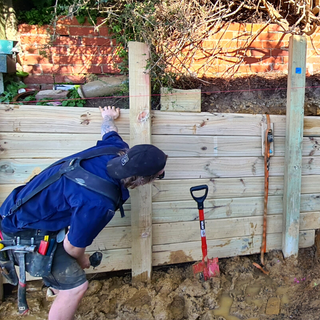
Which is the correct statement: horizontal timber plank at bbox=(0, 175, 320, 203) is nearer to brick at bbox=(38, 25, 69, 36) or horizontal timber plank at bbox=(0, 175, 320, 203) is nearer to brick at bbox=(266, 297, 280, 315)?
brick at bbox=(266, 297, 280, 315)

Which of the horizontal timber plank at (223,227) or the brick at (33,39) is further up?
the brick at (33,39)

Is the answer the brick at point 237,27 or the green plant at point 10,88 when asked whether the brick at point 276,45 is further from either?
the green plant at point 10,88

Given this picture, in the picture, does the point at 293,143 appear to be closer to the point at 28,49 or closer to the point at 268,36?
the point at 268,36

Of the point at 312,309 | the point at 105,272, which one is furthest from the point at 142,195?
the point at 312,309

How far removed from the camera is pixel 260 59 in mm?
3309

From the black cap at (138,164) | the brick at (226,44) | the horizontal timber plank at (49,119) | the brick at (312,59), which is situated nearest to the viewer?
the black cap at (138,164)

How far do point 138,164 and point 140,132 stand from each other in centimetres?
97

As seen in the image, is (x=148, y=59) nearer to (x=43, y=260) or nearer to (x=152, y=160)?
(x=152, y=160)

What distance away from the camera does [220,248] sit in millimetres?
2848

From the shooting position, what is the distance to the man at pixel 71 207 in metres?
1.51

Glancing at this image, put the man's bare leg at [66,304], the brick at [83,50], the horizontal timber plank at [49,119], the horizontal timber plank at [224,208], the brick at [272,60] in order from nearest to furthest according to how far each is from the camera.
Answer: the man's bare leg at [66,304]
the horizontal timber plank at [49,119]
the horizontal timber plank at [224,208]
the brick at [83,50]
the brick at [272,60]

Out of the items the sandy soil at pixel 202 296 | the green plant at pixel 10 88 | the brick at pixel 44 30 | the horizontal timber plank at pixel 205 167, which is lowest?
the sandy soil at pixel 202 296

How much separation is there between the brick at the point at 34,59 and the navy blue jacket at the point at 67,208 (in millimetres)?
1574

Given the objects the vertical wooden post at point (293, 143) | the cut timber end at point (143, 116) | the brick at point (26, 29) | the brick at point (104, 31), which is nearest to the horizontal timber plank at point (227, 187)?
the vertical wooden post at point (293, 143)
